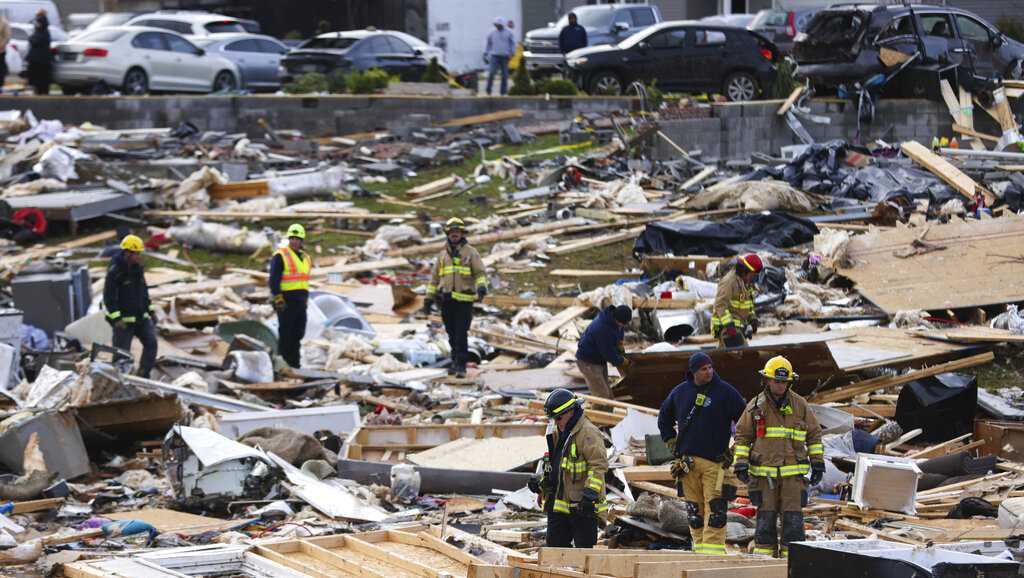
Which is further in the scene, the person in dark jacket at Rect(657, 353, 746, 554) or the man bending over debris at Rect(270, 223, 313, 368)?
the man bending over debris at Rect(270, 223, 313, 368)

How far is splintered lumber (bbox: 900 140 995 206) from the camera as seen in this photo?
1922 centimetres

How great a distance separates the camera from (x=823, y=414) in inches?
463

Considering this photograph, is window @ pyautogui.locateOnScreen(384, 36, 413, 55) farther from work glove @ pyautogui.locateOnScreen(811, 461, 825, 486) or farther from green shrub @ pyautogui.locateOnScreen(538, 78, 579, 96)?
work glove @ pyautogui.locateOnScreen(811, 461, 825, 486)

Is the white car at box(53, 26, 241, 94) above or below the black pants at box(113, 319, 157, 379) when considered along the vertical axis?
above

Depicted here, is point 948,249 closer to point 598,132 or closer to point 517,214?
point 517,214

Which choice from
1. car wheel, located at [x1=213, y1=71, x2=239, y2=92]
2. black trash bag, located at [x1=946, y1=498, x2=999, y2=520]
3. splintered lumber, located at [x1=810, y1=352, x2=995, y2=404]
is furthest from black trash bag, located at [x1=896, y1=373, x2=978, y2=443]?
car wheel, located at [x1=213, y1=71, x2=239, y2=92]

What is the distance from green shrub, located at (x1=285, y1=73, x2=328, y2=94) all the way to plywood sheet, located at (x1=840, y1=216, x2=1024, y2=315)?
14.2m

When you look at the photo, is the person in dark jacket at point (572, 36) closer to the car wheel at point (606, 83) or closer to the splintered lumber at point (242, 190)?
the car wheel at point (606, 83)

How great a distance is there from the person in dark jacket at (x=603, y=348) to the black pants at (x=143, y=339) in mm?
4164

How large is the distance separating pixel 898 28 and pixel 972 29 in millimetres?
1494

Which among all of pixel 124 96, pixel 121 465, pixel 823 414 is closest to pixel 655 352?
pixel 823 414

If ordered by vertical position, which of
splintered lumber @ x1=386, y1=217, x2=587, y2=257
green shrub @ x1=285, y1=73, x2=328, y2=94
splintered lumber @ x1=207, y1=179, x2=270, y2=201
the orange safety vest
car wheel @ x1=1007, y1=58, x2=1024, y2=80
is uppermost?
car wheel @ x1=1007, y1=58, x2=1024, y2=80

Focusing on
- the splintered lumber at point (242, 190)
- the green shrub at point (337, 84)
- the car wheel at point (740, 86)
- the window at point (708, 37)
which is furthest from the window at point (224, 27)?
the car wheel at point (740, 86)

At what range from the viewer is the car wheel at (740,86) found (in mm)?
26328
